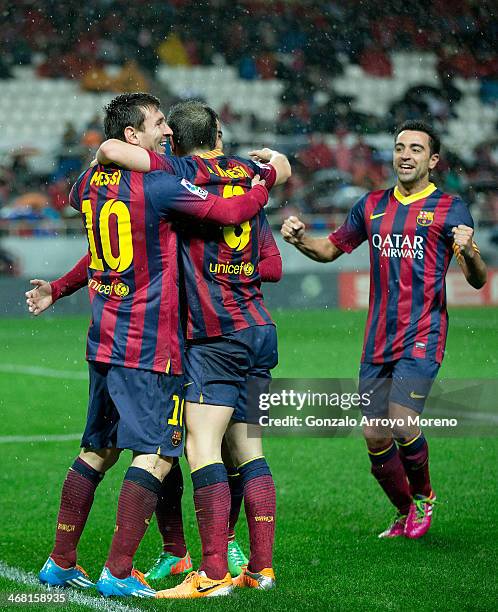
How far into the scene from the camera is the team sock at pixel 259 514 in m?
3.75

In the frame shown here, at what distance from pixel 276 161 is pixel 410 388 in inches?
49.2

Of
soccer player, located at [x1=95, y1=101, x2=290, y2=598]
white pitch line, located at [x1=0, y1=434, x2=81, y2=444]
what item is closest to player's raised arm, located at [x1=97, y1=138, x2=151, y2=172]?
soccer player, located at [x1=95, y1=101, x2=290, y2=598]

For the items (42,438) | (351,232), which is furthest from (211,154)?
(42,438)

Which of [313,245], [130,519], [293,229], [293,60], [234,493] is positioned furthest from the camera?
[293,60]

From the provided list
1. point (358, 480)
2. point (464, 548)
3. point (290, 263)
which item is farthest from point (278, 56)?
point (464, 548)

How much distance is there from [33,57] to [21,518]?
16.0 m

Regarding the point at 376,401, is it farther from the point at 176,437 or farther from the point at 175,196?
the point at 175,196

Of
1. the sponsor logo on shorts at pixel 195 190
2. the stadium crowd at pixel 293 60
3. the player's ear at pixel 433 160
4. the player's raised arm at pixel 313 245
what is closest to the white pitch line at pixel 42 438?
the player's raised arm at pixel 313 245

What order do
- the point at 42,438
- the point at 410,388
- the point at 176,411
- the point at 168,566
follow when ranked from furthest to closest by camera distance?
1. the point at 42,438
2. the point at 410,388
3. the point at 168,566
4. the point at 176,411

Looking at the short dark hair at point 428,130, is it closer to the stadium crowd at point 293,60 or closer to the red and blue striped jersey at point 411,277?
the red and blue striped jersey at point 411,277

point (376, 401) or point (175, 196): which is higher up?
point (175, 196)

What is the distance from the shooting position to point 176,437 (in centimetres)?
366

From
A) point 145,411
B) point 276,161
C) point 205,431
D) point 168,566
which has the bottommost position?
point 168,566

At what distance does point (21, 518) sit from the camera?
16.5 ft
